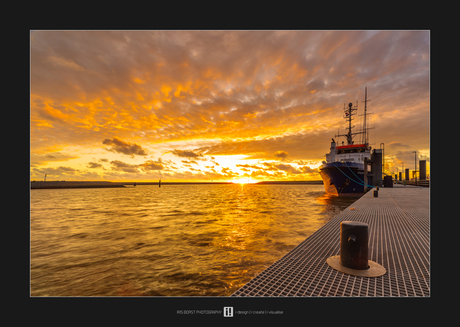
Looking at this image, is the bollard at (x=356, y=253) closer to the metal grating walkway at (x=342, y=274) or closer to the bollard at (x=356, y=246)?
the bollard at (x=356, y=246)

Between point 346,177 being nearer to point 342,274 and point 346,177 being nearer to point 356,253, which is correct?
point 356,253

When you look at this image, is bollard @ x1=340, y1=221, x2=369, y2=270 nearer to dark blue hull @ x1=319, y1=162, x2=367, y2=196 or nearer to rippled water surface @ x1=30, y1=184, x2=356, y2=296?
rippled water surface @ x1=30, y1=184, x2=356, y2=296

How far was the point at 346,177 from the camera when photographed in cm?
2869

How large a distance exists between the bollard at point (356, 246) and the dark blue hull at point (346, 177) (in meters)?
28.1

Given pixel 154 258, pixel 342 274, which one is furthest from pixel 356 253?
pixel 154 258

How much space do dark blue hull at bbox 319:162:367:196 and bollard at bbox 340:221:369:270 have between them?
28102 millimetres

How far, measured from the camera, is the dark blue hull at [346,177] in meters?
28.0

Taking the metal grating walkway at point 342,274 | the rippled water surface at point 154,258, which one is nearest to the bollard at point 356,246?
the metal grating walkway at point 342,274

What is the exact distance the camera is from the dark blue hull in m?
28.0

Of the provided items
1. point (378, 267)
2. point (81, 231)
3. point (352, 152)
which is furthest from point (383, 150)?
point (81, 231)

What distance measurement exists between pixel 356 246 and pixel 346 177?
1175 inches

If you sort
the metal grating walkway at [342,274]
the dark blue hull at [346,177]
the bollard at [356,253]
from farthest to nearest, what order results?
the dark blue hull at [346,177]
the bollard at [356,253]
the metal grating walkway at [342,274]
